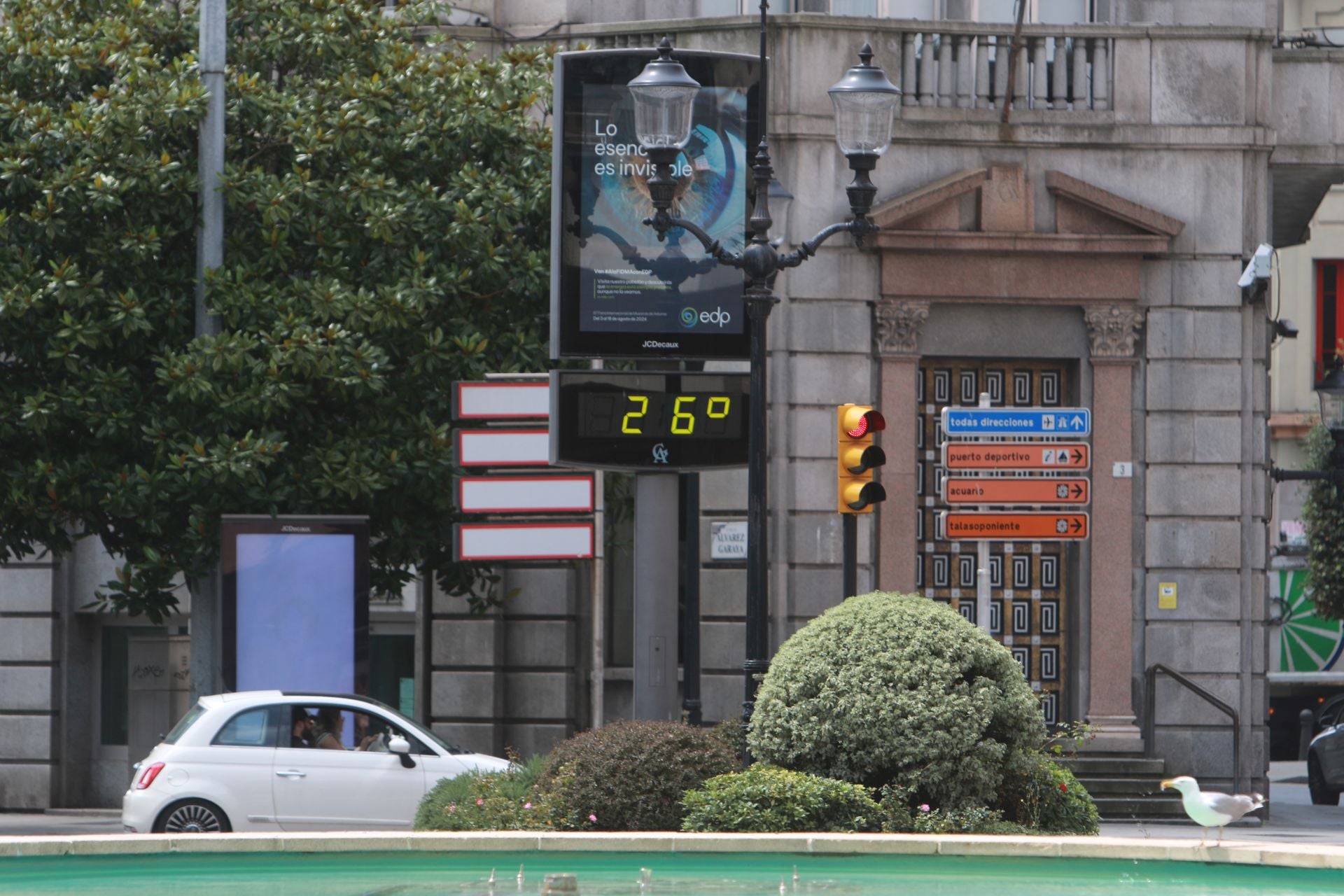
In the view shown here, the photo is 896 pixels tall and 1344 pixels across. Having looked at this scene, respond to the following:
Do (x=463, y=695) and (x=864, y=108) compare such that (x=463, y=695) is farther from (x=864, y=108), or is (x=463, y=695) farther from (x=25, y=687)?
(x=864, y=108)

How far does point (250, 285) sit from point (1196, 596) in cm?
1066

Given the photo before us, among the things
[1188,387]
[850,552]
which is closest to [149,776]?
[850,552]

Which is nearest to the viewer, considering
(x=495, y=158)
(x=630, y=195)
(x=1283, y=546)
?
(x=630, y=195)

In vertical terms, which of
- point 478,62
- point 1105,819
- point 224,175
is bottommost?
point 1105,819

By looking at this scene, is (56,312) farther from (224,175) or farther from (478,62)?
(478,62)

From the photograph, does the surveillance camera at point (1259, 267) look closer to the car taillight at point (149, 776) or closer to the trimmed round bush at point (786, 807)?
the trimmed round bush at point (786, 807)

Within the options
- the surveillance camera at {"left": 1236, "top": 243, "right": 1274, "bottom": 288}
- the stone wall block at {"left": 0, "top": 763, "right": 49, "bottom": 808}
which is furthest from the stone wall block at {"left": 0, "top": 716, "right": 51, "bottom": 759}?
the surveillance camera at {"left": 1236, "top": 243, "right": 1274, "bottom": 288}

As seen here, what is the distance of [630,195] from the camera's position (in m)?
17.5

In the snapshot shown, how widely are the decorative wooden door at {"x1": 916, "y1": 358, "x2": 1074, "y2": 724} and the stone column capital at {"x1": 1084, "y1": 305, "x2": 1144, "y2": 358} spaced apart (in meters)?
0.61

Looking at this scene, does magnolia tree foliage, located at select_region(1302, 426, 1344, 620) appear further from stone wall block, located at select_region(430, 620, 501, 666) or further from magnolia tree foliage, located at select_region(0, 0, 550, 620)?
magnolia tree foliage, located at select_region(0, 0, 550, 620)

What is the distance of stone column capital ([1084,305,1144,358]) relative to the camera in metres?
23.2

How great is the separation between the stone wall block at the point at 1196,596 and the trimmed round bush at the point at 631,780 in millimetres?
10102

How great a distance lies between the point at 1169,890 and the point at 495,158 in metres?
11.9

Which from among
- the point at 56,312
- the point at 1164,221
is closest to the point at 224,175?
the point at 56,312
